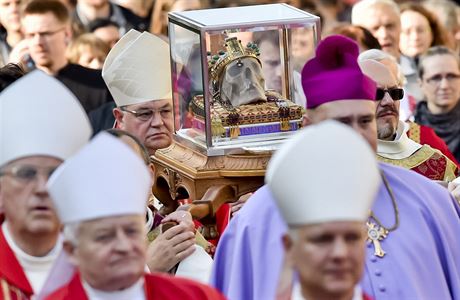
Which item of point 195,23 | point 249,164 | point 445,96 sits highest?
point 195,23

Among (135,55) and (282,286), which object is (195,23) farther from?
(282,286)

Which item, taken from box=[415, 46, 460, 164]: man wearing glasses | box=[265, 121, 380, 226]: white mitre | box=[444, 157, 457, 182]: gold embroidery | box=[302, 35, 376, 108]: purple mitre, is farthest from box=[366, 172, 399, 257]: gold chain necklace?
box=[415, 46, 460, 164]: man wearing glasses

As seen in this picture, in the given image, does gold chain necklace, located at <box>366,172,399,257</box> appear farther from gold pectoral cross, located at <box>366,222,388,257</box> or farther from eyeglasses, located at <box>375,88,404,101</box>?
eyeglasses, located at <box>375,88,404,101</box>

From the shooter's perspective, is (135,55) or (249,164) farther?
(135,55)

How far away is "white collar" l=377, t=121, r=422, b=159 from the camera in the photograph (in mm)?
9305

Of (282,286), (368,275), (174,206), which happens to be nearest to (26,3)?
(174,206)

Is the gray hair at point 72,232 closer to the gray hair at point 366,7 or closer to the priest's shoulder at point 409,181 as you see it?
the priest's shoulder at point 409,181

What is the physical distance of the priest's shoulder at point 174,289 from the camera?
20.6ft

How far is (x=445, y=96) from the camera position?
1273cm

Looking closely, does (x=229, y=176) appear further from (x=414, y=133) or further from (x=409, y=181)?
(x=414, y=133)

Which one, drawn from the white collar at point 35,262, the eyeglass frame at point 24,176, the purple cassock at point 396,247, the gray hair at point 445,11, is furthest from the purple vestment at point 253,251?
the gray hair at point 445,11

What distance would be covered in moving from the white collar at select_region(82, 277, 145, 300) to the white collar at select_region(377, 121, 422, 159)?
3393 mm

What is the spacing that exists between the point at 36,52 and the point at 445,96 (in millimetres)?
2820

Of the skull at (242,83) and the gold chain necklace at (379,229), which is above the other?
the skull at (242,83)
